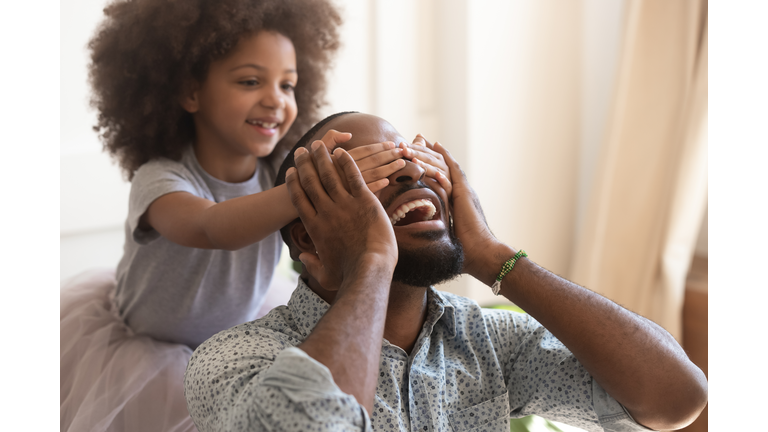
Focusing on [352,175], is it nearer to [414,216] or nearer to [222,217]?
[414,216]

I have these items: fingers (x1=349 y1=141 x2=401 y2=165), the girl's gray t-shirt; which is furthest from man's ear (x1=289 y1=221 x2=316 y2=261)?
the girl's gray t-shirt

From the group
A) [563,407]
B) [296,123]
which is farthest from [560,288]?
[296,123]

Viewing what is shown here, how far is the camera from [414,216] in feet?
4.23

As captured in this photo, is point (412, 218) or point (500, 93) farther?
point (500, 93)

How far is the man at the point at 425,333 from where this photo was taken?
3.16 ft

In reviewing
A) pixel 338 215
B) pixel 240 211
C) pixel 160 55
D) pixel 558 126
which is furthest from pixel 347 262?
pixel 558 126

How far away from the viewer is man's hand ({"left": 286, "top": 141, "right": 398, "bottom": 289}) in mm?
1043

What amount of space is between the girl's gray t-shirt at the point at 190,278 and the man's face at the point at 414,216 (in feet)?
1.83

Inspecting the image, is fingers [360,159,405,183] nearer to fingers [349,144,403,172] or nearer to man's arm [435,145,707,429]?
fingers [349,144,403,172]

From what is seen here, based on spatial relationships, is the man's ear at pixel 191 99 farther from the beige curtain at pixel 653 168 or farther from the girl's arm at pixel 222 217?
the beige curtain at pixel 653 168

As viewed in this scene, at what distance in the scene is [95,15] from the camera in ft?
7.09

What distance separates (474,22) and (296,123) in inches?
42.1

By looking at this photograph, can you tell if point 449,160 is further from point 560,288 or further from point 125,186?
point 125,186

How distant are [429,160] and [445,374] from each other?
434 millimetres
